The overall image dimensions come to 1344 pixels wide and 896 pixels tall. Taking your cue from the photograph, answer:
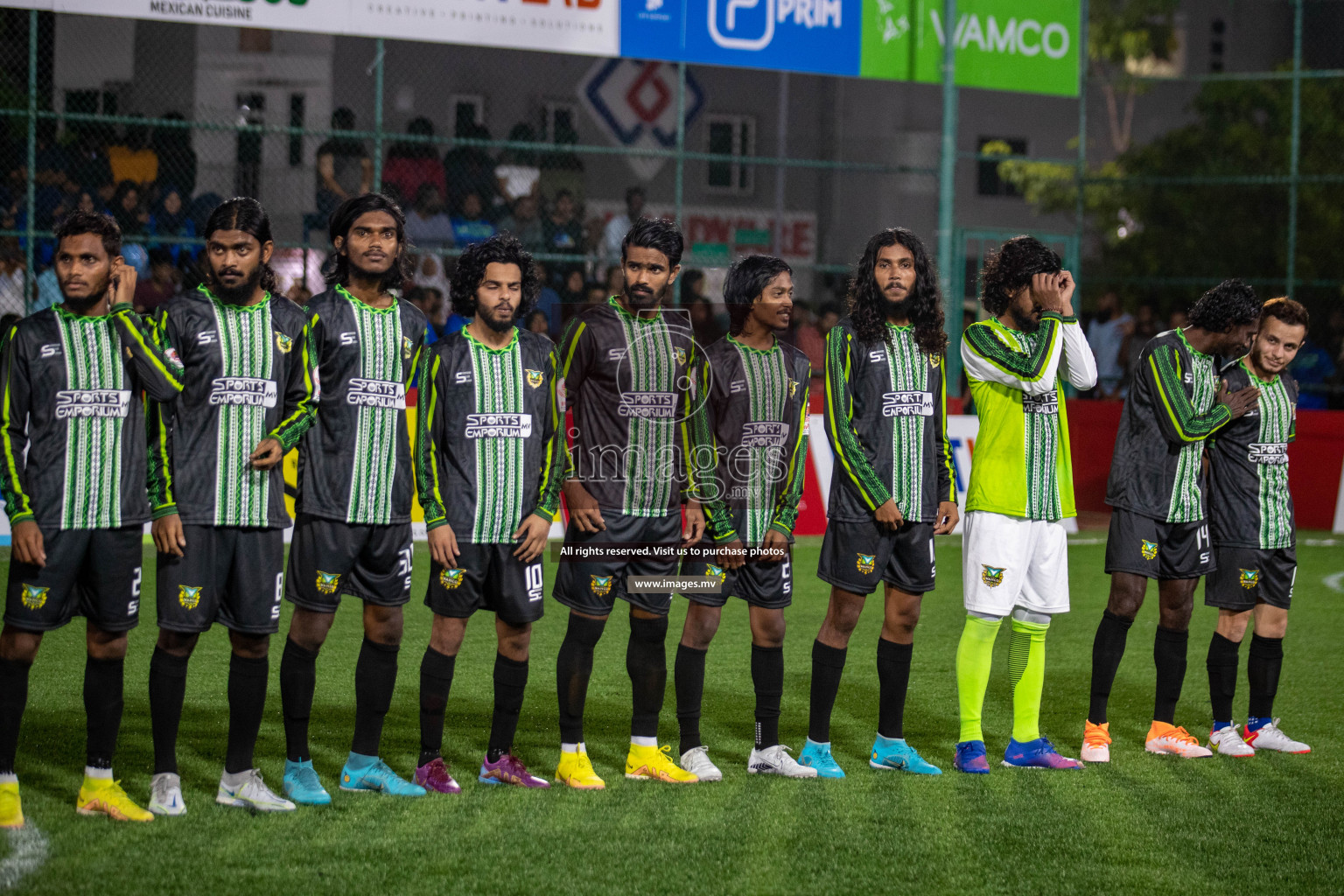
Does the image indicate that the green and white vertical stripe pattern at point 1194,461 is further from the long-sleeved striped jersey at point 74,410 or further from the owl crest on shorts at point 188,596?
the long-sleeved striped jersey at point 74,410

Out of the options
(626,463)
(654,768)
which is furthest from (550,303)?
(654,768)

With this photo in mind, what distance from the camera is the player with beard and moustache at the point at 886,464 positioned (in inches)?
220

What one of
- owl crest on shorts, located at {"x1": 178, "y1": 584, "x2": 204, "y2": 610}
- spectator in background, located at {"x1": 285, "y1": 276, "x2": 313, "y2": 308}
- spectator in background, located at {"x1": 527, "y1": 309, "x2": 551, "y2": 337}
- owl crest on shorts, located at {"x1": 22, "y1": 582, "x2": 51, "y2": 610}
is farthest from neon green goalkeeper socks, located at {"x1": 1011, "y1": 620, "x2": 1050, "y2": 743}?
spectator in background, located at {"x1": 285, "y1": 276, "x2": 313, "y2": 308}

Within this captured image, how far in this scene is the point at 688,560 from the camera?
560 cm

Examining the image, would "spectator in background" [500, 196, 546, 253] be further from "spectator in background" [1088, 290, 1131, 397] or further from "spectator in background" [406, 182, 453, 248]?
"spectator in background" [1088, 290, 1131, 397]

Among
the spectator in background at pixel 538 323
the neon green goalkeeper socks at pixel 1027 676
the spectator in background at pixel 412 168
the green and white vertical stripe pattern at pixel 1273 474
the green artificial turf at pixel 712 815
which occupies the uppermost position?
the spectator in background at pixel 412 168

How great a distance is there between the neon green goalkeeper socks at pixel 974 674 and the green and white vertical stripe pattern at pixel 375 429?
91.9 inches

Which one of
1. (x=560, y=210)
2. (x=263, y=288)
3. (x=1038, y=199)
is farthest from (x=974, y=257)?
(x=263, y=288)

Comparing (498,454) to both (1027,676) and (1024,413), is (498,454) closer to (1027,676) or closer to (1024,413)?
(1024,413)

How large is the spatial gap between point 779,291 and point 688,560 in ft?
3.54

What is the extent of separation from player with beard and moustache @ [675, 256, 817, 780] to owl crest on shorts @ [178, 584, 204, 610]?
180cm

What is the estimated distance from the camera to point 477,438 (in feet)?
16.9

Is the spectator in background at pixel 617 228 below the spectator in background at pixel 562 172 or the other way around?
below

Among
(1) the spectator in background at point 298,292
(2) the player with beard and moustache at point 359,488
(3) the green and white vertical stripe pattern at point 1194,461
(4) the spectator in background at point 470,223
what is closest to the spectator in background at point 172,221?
(1) the spectator in background at point 298,292
